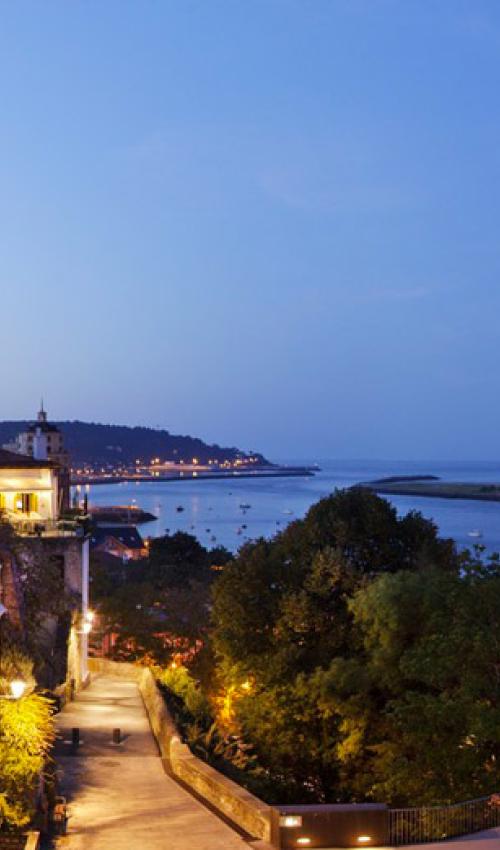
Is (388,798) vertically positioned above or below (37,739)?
below

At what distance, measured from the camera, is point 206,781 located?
1656 cm

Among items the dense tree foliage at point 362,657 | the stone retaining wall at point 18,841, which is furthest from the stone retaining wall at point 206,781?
the dense tree foliage at point 362,657

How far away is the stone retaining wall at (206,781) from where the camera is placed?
46.6ft

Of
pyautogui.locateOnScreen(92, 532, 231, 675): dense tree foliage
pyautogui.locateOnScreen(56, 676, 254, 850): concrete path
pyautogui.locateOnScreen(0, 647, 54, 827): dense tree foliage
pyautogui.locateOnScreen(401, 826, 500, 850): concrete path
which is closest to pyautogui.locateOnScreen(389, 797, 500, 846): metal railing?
pyautogui.locateOnScreen(401, 826, 500, 850): concrete path

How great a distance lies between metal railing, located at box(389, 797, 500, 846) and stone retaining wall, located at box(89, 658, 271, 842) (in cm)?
178

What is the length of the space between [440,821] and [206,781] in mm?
3716

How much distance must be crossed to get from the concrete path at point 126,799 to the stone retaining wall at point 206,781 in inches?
8.0

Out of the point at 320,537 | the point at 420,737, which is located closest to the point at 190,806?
the point at 420,737

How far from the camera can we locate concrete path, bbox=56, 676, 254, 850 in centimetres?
1397

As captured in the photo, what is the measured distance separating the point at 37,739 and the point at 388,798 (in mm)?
11212

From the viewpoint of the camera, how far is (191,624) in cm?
4119

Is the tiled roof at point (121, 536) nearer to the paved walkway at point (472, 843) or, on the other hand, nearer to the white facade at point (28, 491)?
the white facade at point (28, 491)

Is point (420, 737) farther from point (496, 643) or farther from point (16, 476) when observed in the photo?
point (16, 476)

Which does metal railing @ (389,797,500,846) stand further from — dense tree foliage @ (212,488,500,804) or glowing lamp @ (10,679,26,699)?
glowing lamp @ (10,679,26,699)
